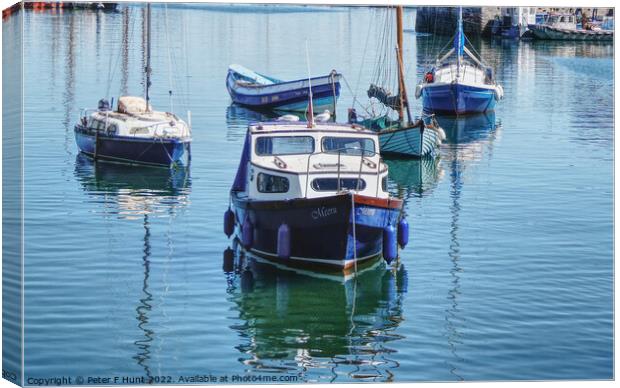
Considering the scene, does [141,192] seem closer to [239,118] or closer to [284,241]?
[284,241]

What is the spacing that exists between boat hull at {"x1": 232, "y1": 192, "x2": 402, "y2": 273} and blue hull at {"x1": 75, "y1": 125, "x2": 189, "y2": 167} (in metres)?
13.3

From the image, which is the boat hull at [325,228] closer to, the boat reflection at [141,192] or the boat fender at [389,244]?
the boat fender at [389,244]

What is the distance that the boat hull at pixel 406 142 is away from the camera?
4659 centimetres

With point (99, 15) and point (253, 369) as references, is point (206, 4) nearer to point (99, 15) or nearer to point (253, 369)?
point (253, 369)

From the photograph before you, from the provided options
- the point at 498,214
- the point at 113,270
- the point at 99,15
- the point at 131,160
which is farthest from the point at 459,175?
the point at 113,270

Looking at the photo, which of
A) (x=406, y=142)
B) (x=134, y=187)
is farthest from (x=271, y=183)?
(x=406, y=142)

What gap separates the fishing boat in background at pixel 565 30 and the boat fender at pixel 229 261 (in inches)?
419

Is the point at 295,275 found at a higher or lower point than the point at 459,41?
lower

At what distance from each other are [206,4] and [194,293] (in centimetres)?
666

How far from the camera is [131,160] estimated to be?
44.4 m

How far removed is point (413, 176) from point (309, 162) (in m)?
14.7

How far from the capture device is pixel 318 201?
29328mm

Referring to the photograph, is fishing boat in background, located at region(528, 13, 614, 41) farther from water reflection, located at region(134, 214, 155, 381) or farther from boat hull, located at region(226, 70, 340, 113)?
water reflection, located at region(134, 214, 155, 381)

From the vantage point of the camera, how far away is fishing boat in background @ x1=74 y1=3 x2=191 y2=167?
4416 centimetres
